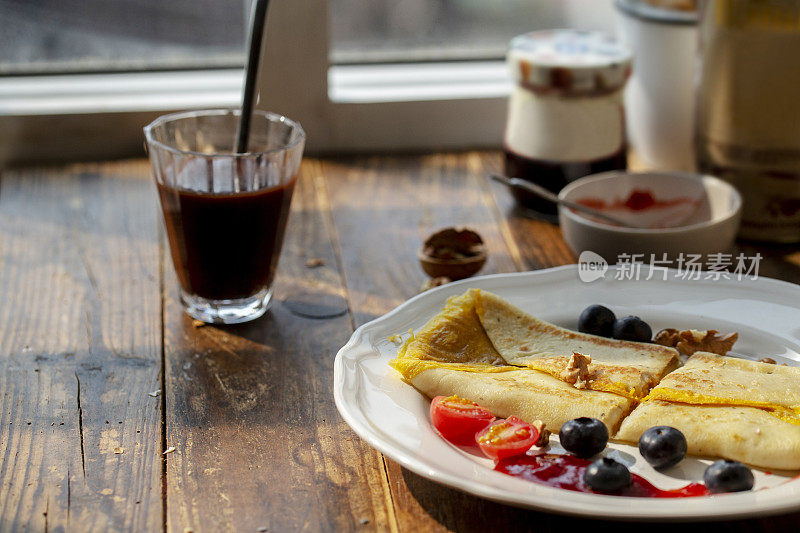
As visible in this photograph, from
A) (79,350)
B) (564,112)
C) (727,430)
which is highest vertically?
(564,112)

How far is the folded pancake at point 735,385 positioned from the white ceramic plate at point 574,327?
0.09m

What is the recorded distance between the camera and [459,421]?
1.05 meters

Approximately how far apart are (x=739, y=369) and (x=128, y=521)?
73cm

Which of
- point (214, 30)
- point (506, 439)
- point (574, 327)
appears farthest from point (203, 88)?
point (506, 439)

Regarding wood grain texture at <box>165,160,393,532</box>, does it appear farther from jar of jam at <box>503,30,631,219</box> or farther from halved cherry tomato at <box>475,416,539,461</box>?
jar of jam at <box>503,30,631,219</box>

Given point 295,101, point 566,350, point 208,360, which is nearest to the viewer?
point 566,350

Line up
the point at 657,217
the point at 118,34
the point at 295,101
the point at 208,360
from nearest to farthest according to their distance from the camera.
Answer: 1. the point at 208,360
2. the point at 657,217
3. the point at 295,101
4. the point at 118,34

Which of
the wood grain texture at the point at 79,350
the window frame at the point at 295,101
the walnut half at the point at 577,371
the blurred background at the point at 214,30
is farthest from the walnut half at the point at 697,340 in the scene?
the blurred background at the point at 214,30

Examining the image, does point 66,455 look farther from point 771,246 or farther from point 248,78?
point 771,246

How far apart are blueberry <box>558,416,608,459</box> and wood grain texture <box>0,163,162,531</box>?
0.44 m

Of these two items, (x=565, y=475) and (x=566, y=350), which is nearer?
(x=565, y=475)

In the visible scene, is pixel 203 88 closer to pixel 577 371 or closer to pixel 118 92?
pixel 118 92

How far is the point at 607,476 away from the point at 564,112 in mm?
961

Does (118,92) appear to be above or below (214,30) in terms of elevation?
below
